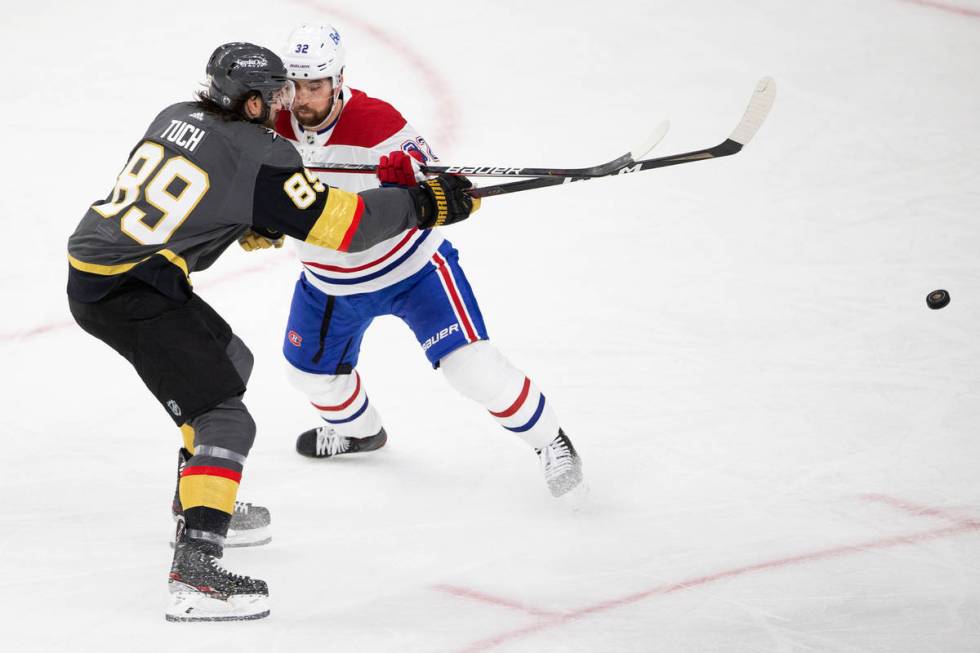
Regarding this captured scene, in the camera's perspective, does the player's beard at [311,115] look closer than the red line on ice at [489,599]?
No

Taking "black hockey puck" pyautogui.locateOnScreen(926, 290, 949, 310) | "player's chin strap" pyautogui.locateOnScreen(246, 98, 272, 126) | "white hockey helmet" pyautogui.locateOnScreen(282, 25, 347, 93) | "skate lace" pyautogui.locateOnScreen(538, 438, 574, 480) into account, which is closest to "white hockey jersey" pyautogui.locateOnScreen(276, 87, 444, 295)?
"white hockey helmet" pyautogui.locateOnScreen(282, 25, 347, 93)

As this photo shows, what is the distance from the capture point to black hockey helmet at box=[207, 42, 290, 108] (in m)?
2.68

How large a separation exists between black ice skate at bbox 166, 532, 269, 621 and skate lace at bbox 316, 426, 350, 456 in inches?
44.9

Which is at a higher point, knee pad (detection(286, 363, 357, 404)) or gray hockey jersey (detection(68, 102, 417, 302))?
gray hockey jersey (detection(68, 102, 417, 302))

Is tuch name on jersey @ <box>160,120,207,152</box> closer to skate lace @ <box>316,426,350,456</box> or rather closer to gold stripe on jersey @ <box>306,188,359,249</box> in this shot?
gold stripe on jersey @ <box>306,188,359,249</box>

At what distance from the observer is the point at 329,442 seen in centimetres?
372

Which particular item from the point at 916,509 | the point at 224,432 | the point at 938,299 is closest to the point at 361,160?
the point at 224,432

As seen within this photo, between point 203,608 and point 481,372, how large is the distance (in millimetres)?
1040

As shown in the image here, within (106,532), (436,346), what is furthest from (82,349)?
(436,346)

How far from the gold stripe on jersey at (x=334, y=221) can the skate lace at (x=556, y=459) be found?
3.19 ft

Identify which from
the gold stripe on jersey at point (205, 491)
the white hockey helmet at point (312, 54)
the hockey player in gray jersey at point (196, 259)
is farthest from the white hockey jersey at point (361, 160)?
the gold stripe on jersey at point (205, 491)

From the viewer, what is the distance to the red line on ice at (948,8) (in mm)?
6586

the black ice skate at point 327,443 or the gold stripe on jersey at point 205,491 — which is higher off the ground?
the black ice skate at point 327,443

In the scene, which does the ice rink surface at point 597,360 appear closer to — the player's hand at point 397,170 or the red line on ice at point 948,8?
the red line on ice at point 948,8
